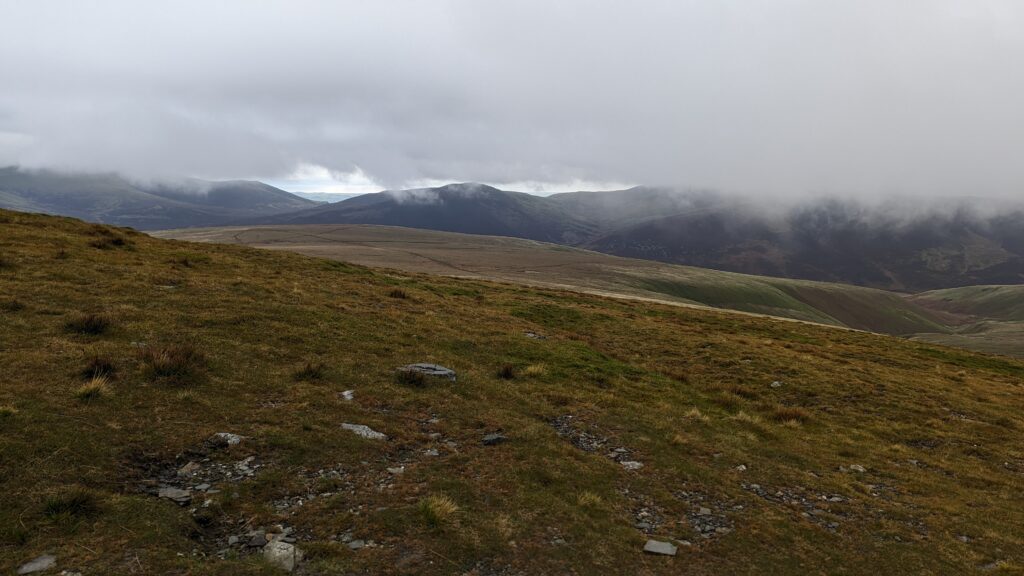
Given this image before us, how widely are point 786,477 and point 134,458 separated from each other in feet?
59.4

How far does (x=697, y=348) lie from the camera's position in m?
34.2

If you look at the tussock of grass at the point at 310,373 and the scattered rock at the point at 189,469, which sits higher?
the tussock of grass at the point at 310,373

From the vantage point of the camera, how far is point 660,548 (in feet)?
34.9

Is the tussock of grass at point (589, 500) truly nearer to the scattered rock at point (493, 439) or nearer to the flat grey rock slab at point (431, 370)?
the scattered rock at point (493, 439)

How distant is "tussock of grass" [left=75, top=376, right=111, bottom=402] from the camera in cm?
1220

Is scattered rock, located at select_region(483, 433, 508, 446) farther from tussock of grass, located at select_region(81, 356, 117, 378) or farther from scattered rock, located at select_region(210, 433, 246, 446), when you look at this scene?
tussock of grass, located at select_region(81, 356, 117, 378)

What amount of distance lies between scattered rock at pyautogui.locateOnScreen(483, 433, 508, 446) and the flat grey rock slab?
4.88m

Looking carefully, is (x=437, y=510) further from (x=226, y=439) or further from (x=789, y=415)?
(x=789, y=415)

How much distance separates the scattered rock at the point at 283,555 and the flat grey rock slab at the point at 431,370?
10051mm

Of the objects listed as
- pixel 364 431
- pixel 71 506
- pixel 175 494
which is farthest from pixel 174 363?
pixel 71 506

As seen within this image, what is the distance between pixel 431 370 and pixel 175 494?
1032 centimetres

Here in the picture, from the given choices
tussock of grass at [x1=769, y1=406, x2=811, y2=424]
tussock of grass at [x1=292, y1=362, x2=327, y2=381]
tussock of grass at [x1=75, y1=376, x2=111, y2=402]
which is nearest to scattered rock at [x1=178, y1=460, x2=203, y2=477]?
tussock of grass at [x1=75, y1=376, x2=111, y2=402]

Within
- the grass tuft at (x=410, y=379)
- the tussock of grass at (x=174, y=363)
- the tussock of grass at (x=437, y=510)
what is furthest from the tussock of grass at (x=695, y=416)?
the tussock of grass at (x=174, y=363)

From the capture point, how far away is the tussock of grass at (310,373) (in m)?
16.6
